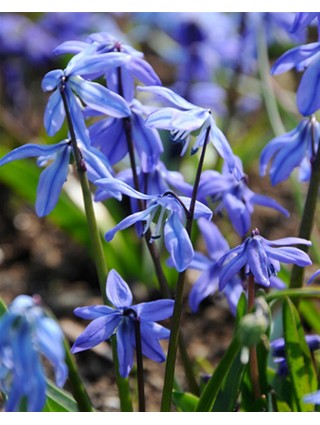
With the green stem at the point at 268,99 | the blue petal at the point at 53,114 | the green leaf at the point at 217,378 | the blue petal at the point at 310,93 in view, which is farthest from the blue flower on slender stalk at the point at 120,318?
the green stem at the point at 268,99

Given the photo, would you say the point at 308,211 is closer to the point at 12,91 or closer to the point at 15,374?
the point at 15,374

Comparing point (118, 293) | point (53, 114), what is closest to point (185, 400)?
point (118, 293)

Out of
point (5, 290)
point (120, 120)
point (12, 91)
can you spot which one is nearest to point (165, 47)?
point (12, 91)

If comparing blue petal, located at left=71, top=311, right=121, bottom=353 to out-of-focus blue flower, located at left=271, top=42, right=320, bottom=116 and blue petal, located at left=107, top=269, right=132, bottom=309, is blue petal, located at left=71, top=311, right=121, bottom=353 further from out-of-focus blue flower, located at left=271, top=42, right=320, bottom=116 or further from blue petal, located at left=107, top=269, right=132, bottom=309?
out-of-focus blue flower, located at left=271, top=42, right=320, bottom=116

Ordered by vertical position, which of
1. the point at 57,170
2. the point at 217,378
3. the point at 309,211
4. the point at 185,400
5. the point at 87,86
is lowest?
the point at 185,400

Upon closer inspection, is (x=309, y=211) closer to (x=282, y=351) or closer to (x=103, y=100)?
(x=282, y=351)

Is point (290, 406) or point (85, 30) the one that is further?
point (85, 30)
